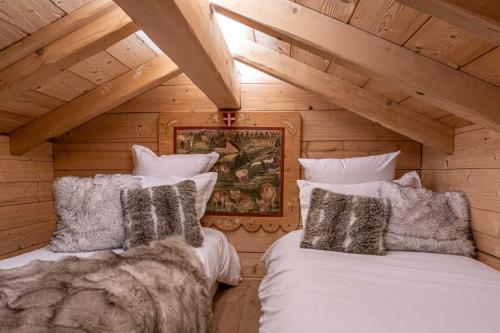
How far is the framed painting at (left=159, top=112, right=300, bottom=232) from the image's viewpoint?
95.4 inches

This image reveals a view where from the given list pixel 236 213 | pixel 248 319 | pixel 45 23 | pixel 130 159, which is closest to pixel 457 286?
pixel 248 319

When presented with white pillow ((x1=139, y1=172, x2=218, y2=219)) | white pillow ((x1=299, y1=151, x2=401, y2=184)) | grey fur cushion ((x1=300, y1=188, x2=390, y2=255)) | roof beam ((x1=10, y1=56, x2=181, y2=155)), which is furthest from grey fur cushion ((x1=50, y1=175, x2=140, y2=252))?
white pillow ((x1=299, y1=151, x2=401, y2=184))

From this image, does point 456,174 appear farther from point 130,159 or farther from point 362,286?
point 130,159

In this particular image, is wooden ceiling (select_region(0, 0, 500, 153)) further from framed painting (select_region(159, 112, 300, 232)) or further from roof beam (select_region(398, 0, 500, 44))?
framed painting (select_region(159, 112, 300, 232))

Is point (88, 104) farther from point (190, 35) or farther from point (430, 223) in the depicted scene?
point (430, 223)

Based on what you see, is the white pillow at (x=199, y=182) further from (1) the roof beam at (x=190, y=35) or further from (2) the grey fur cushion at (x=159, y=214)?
(1) the roof beam at (x=190, y=35)

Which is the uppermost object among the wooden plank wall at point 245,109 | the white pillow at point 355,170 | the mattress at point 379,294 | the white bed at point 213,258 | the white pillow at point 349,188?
the wooden plank wall at point 245,109

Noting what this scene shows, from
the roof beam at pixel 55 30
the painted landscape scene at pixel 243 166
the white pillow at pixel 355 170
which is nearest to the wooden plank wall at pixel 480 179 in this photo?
the white pillow at pixel 355 170

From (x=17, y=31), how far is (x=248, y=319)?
1870 mm

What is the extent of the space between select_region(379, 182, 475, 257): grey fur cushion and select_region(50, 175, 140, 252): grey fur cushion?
1532 mm

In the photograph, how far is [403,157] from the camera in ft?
7.75

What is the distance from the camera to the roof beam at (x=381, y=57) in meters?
1.31

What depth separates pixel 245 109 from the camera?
2.47 metres

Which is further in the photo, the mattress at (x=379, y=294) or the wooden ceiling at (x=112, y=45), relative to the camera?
the wooden ceiling at (x=112, y=45)
